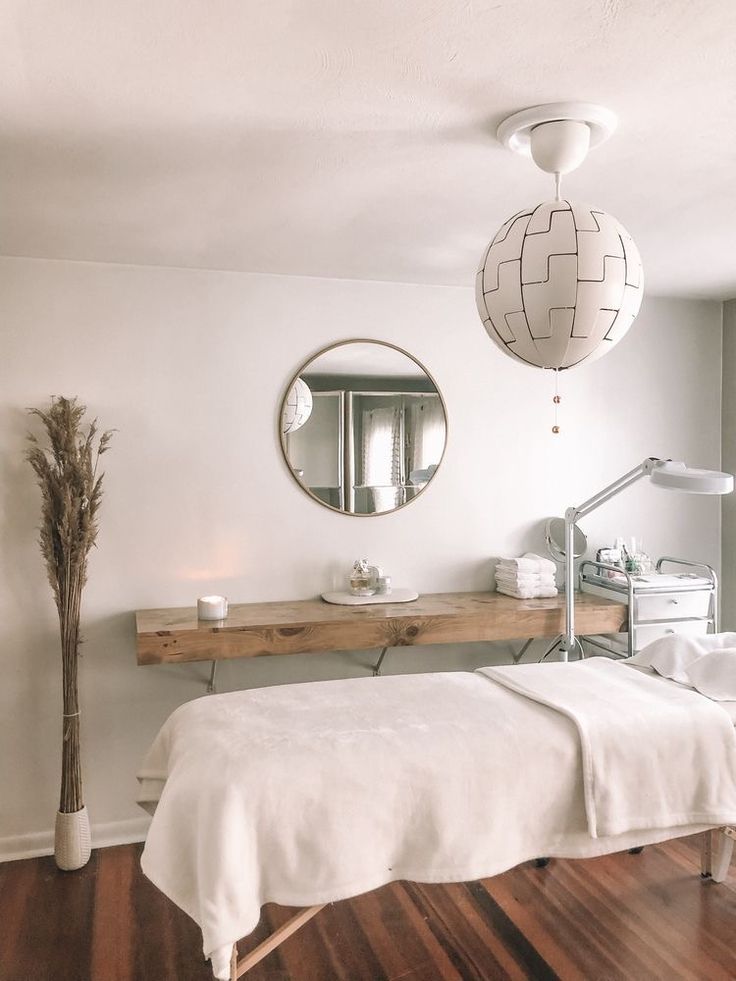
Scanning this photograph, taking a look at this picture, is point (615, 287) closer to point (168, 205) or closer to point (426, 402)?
point (168, 205)

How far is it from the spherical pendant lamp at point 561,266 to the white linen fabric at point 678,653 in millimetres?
1206

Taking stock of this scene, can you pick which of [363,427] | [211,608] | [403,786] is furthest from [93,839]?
[363,427]

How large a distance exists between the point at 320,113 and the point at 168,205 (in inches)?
34.9

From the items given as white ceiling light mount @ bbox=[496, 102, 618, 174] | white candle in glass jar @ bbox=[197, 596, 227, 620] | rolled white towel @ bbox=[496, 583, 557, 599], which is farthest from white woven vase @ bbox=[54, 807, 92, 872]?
white ceiling light mount @ bbox=[496, 102, 618, 174]

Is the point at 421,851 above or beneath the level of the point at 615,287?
beneath

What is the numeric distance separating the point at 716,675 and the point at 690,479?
0.67m

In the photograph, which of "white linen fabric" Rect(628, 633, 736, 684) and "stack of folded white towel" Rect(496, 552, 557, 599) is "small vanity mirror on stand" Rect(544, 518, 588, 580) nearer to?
"stack of folded white towel" Rect(496, 552, 557, 599)

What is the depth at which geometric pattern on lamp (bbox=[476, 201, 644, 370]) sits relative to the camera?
1960 millimetres

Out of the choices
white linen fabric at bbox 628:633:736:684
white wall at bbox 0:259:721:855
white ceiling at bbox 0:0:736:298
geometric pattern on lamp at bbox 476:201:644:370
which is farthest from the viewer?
white wall at bbox 0:259:721:855

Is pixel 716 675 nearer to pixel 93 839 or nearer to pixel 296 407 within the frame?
pixel 296 407

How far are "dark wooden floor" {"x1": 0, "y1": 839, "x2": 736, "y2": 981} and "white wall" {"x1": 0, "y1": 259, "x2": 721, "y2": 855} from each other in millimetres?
547

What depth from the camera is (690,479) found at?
290 centimetres

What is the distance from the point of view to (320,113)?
199 cm

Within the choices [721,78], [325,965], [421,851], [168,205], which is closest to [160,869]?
[421,851]
